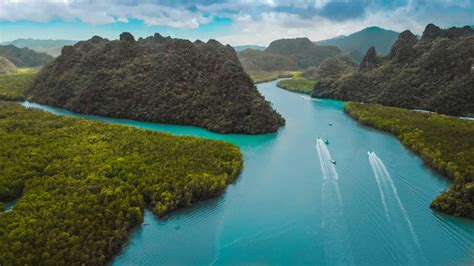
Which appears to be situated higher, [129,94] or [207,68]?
[207,68]

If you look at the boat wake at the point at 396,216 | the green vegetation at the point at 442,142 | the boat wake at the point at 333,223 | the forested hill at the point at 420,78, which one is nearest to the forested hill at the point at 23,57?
the forested hill at the point at 420,78

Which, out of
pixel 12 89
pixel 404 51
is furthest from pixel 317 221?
pixel 12 89

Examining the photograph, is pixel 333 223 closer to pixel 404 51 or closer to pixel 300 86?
pixel 404 51

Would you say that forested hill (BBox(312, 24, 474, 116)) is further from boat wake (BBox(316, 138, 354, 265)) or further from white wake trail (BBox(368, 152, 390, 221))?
boat wake (BBox(316, 138, 354, 265))

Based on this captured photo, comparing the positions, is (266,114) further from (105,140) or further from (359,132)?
(105,140)

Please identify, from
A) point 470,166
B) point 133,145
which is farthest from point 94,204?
point 470,166
